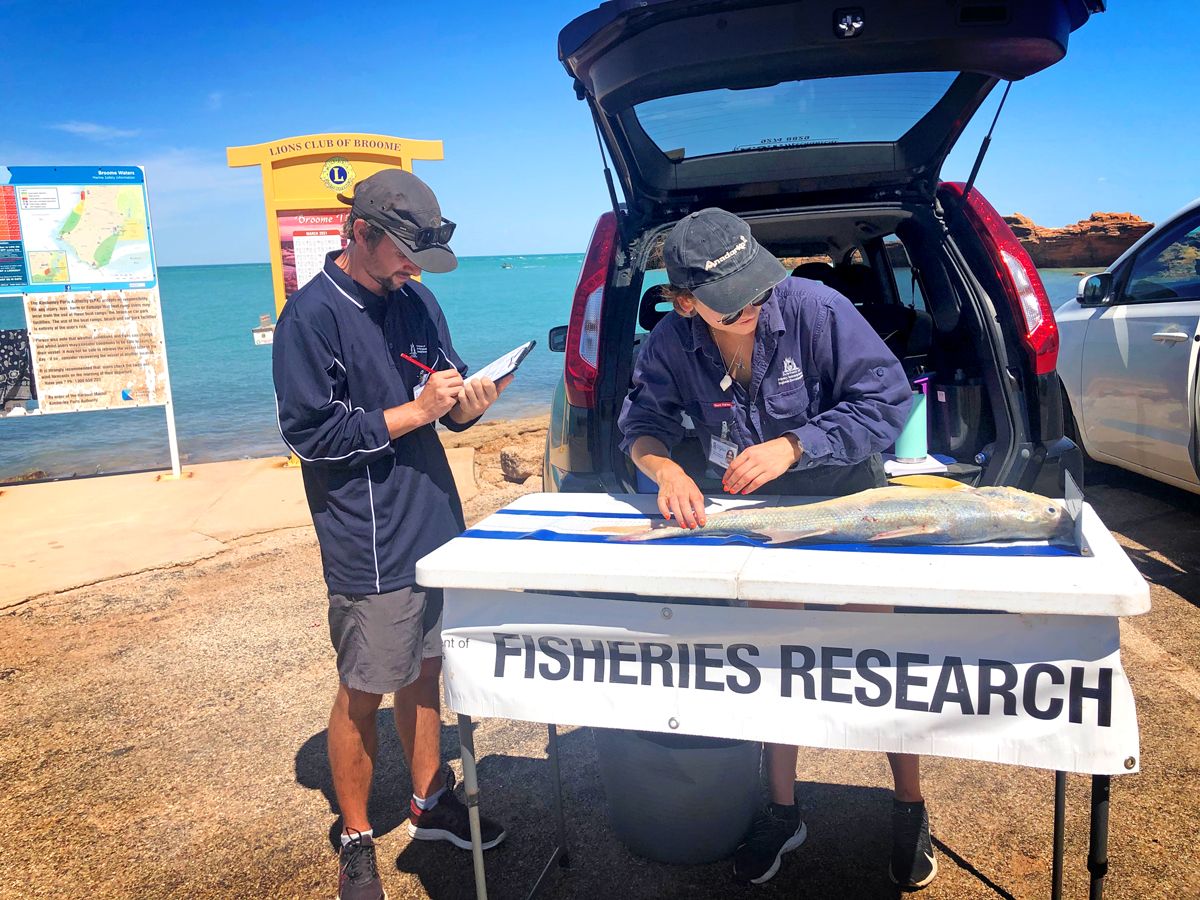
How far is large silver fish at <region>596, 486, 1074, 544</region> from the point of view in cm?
171

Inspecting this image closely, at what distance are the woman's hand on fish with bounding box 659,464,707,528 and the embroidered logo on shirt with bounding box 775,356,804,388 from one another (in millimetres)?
379

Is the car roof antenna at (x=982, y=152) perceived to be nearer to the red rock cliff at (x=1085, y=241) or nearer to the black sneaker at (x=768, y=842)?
the black sneaker at (x=768, y=842)

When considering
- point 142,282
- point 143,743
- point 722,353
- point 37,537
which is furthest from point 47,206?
point 722,353

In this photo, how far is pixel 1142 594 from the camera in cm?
135

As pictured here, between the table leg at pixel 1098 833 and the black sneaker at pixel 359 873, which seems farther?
the black sneaker at pixel 359 873

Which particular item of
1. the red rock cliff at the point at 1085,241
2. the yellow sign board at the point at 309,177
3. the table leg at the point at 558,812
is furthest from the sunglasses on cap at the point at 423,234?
the red rock cliff at the point at 1085,241

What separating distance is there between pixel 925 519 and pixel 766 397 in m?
0.63

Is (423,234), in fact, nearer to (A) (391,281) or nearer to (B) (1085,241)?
(A) (391,281)

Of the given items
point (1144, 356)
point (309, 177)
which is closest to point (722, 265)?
point (1144, 356)

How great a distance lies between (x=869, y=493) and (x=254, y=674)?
9.47 feet

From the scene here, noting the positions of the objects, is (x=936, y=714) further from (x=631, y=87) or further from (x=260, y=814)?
(x=260, y=814)

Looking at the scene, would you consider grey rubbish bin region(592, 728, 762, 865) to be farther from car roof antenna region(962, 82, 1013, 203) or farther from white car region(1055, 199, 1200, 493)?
white car region(1055, 199, 1200, 493)

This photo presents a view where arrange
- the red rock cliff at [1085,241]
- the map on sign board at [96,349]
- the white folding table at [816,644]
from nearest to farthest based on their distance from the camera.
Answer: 1. the white folding table at [816,644]
2. the map on sign board at [96,349]
3. the red rock cliff at [1085,241]

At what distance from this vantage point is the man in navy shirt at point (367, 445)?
2.16 metres
